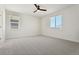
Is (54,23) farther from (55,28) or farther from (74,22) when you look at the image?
(74,22)

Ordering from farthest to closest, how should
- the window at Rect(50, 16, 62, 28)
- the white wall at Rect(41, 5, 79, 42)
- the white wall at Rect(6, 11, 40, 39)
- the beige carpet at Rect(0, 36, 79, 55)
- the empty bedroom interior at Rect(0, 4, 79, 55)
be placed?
1. the white wall at Rect(6, 11, 40, 39)
2. the window at Rect(50, 16, 62, 28)
3. the white wall at Rect(41, 5, 79, 42)
4. the empty bedroom interior at Rect(0, 4, 79, 55)
5. the beige carpet at Rect(0, 36, 79, 55)

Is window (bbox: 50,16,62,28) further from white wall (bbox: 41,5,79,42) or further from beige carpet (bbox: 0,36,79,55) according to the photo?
beige carpet (bbox: 0,36,79,55)

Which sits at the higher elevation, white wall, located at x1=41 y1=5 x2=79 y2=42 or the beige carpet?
white wall, located at x1=41 y1=5 x2=79 y2=42

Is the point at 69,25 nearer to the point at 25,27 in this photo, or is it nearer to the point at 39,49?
the point at 39,49

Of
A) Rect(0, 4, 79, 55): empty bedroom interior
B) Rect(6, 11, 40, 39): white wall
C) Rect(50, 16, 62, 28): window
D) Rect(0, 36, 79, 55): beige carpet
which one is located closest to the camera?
Rect(0, 36, 79, 55): beige carpet

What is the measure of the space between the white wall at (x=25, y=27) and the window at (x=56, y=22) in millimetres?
2111

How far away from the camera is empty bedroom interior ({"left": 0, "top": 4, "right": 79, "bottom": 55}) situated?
421 centimetres

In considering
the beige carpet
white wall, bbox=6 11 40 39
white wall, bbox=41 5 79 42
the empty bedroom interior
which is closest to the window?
the empty bedroom interior

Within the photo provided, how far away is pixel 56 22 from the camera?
22.1 ft

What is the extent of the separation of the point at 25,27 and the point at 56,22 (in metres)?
3.24

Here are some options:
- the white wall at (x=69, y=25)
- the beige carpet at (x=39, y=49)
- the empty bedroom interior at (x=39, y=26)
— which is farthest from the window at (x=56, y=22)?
the beige carpet at (x=39, y=49)

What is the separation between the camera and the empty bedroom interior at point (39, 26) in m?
4.21

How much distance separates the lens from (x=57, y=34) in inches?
256
